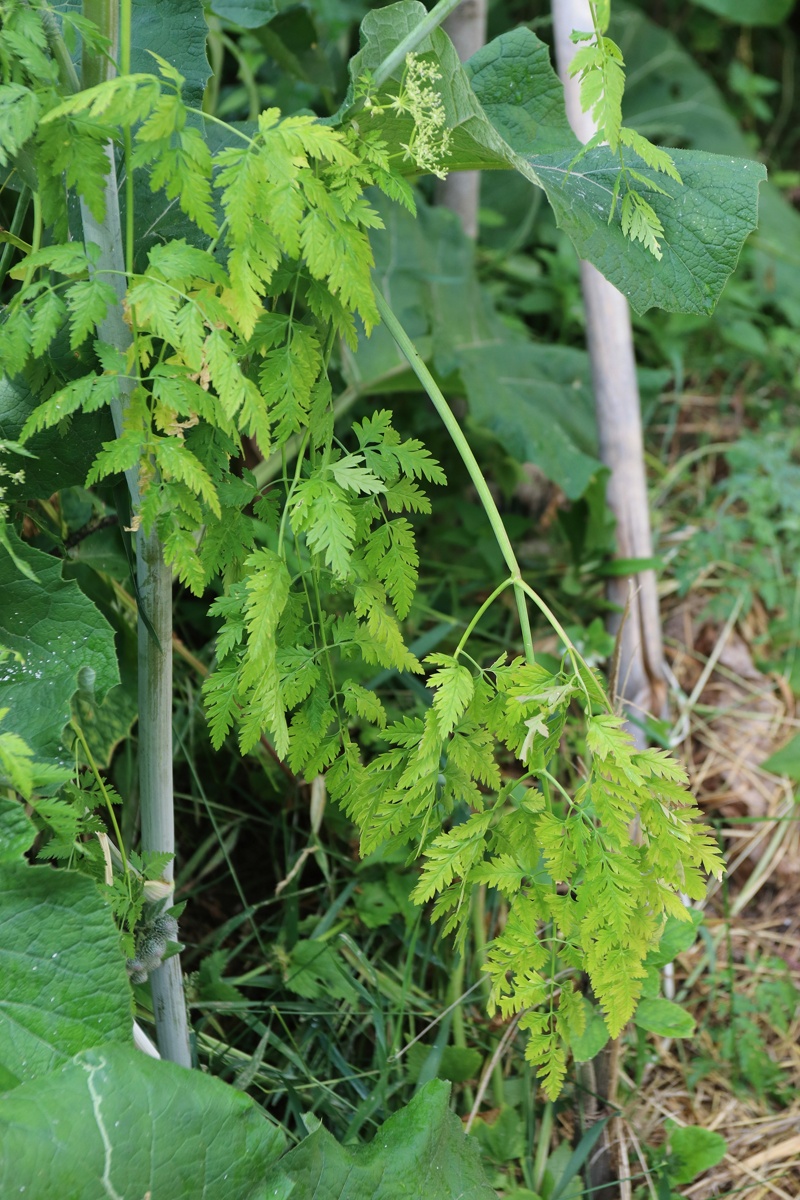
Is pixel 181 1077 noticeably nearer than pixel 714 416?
Yes

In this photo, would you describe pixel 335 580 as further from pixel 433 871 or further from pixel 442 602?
pixel 442 602

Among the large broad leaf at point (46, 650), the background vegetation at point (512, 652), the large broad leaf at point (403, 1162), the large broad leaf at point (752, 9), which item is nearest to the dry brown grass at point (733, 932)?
the background vegetation at point (512, 652)

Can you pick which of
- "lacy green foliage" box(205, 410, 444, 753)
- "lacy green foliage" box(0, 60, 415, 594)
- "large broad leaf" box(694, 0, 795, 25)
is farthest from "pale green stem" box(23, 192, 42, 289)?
"large broad leaf" box(694, 0, 795, 25)

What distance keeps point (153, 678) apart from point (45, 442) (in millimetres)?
288

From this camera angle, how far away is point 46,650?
1.04m

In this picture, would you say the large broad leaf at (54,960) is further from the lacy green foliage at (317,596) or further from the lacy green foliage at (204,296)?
the lacy green foliage at (204,296)

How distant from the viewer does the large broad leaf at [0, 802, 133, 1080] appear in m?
0.89

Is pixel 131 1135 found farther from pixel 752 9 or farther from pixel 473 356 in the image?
pixel 752 9

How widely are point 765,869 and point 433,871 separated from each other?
4.04ft

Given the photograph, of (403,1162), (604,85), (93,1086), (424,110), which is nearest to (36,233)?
(424,110)

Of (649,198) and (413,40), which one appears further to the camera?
(649,198)

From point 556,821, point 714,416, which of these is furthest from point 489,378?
point 556,821

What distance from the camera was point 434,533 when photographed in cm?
218

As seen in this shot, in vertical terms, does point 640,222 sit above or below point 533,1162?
above
